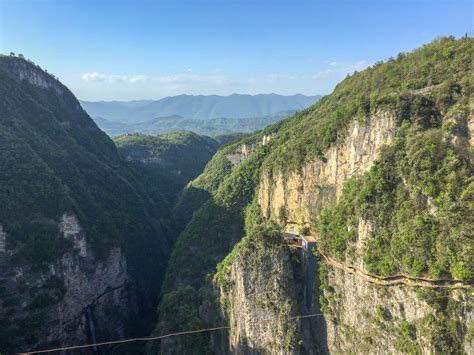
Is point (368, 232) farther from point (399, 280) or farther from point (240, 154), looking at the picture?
point (240, 154)

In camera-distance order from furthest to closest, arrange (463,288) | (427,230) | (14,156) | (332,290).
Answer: (14,156)
(332,290)
(427,230)
(463,288)

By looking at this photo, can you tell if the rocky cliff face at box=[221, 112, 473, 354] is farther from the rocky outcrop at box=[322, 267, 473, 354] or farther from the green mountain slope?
the green mountain slope

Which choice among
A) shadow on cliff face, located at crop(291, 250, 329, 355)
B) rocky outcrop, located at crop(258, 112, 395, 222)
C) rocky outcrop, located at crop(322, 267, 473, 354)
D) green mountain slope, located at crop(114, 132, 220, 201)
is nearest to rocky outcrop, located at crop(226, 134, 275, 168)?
green mountain slope, located at crop(114, 132, 220, 201)

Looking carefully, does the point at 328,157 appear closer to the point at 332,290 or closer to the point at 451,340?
the point at 332,290

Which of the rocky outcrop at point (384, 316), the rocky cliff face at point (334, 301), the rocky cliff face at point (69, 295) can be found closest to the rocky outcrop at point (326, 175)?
the rocky cliff face at point (334, 301)

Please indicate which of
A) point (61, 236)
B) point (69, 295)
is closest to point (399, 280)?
point (69, 295)

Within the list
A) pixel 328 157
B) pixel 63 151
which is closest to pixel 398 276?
pixel 328 157

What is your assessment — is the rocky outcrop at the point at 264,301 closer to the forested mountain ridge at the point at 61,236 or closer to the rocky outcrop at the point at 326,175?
the rocky outcrop at the point at 326,175
